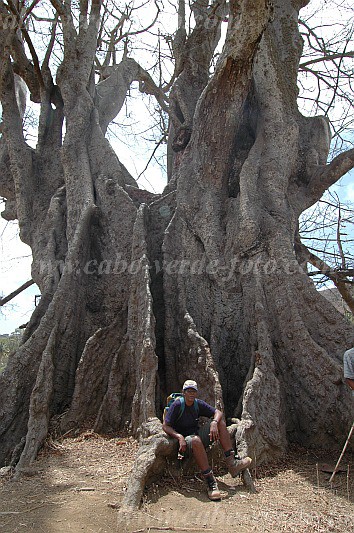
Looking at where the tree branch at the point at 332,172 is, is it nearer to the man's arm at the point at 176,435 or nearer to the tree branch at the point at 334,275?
the tree branch at the point at 334,275

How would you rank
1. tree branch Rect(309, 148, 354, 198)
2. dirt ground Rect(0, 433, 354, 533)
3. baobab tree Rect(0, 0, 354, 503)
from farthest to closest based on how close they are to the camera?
tree branch Rect(309, 148, 354, 198) < baobab tree Rect(0, 0, 354, 503) < dirt ground Rect(0, 433, 354, 533)

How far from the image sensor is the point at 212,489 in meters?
3.44

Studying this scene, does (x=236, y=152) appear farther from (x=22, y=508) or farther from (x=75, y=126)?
(x=22, y=508)

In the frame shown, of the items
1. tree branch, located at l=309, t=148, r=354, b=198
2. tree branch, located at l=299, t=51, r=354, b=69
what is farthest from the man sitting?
tree branch, located at l=299, t=51, r=354, b=69

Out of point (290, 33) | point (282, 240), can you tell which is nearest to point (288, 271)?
point (282, 240)

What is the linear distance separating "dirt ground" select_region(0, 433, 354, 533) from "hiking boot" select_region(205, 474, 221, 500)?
5cm

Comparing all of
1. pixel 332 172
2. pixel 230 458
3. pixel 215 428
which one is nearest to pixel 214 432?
pixel 215 428

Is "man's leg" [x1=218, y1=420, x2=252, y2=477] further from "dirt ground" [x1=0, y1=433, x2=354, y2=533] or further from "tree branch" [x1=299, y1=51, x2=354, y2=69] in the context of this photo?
"tree branch" [x1=299, y1=51, x2=354, y2=69]

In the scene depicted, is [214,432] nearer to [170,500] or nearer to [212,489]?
[212,489]

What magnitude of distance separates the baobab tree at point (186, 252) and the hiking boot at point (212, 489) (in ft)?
1.44

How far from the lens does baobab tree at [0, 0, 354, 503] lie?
15.9 feet

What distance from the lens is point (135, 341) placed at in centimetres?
535

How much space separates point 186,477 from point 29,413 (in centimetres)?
199

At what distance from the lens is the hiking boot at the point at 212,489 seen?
11.0ft
